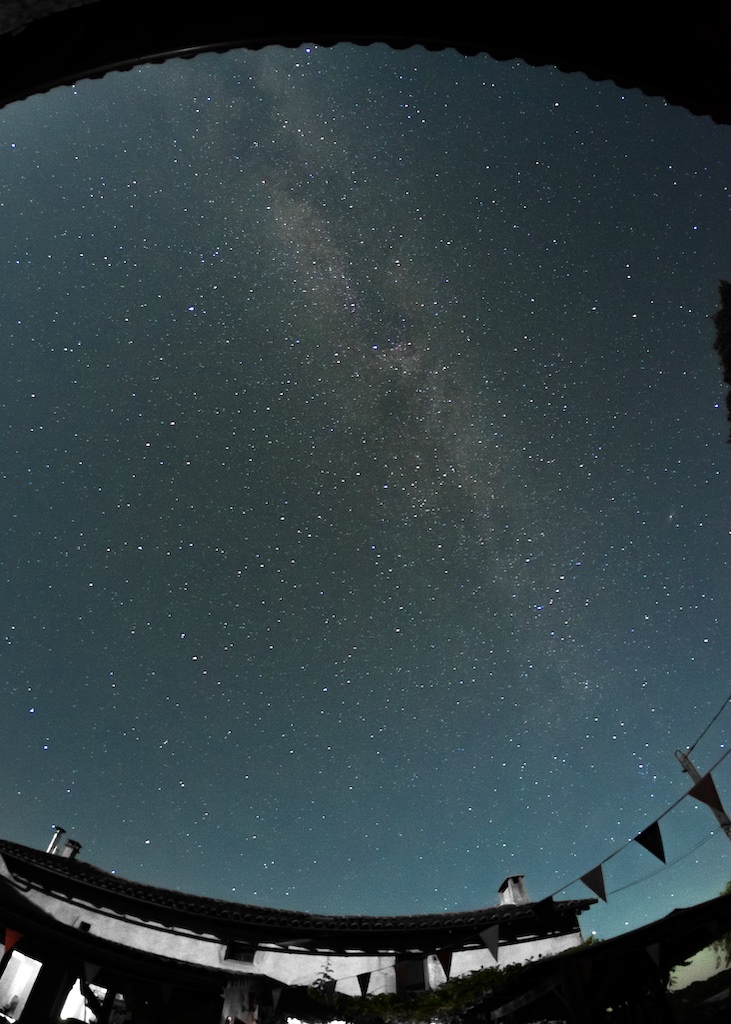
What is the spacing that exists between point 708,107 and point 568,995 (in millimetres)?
11709

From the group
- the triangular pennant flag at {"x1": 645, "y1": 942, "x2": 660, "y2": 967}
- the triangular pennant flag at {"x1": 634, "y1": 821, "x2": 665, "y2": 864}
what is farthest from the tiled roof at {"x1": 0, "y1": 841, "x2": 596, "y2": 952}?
the triangular pennant flag at {"x1": 634, "y1": 821, "x2": 665, "y2": 864}

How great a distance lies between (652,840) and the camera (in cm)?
830

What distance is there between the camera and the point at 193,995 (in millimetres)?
11156

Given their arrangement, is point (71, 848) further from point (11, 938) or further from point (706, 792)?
point (706, 792)

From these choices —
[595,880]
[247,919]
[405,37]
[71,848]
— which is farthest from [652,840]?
[71,848]

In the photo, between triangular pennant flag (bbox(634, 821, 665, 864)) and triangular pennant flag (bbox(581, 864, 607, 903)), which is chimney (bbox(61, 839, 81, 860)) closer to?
triangular pennant flag (bbox(581, 864, 607, 903))

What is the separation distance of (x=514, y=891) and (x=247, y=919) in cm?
992

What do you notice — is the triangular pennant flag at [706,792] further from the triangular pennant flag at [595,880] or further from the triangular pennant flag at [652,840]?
the triangular pennant flag at [595,880]

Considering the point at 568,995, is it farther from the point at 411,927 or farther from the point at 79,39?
the point at 79,39

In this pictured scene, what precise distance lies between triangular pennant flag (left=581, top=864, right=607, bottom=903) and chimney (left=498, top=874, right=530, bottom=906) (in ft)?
45.1

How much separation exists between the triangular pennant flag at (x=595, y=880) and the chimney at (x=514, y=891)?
541 inches

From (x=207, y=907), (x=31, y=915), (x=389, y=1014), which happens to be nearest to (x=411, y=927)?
(x=389, y=1014)

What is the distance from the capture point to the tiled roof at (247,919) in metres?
16.1

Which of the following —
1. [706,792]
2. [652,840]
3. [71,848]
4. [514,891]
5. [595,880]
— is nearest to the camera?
[706,792]
